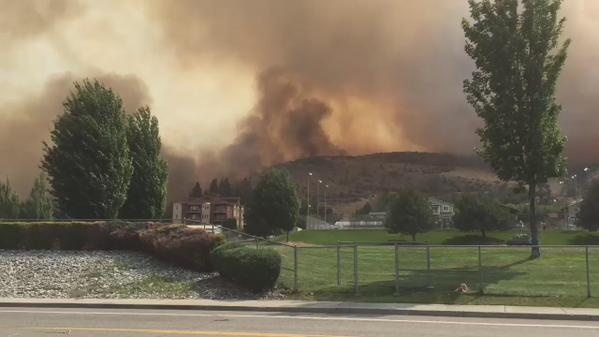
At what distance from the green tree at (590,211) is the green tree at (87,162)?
10894 centimetres

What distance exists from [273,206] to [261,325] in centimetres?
7812

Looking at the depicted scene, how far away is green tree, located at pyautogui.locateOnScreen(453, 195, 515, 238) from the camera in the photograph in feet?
374

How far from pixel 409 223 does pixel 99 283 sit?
88588 mm

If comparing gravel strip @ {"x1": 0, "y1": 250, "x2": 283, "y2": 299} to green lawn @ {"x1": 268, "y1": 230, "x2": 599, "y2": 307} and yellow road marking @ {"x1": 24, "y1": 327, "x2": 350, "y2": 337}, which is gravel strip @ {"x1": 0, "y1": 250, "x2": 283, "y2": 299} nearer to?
green lawn @ {"x1": 268, "y1": 230, "x2": 599, "y2": 307}

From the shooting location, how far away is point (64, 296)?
22500mm

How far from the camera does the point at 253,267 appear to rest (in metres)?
21.5

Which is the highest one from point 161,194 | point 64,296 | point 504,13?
point 504,13

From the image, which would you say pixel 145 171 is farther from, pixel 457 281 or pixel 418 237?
pixel 418 237

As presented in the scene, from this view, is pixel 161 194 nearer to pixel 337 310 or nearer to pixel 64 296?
pixel 64 296

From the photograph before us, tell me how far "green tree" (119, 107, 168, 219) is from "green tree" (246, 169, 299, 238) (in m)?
41.7

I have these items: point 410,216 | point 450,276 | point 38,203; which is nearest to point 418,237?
→ point 410,216

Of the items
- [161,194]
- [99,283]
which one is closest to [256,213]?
[161,194]

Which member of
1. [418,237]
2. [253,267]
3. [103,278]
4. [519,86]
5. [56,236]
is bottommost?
[418,237]

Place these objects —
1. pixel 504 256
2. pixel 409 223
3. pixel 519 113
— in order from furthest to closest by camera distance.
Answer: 1. pixel 409 223
2. pixel 504 256
3. pixel 519 113
